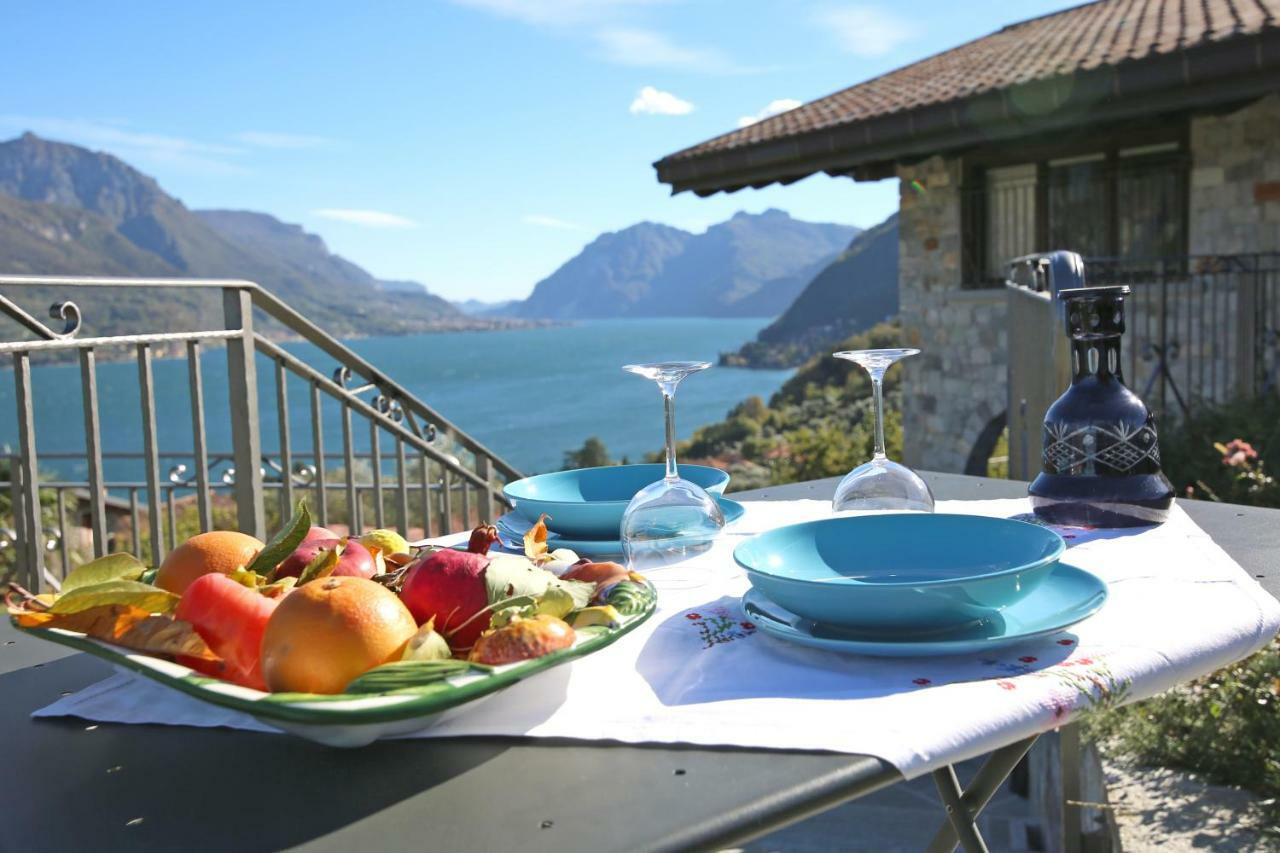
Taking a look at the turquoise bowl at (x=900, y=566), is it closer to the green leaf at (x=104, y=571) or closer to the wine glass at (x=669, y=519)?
the wine glass at (x=669, y=519)

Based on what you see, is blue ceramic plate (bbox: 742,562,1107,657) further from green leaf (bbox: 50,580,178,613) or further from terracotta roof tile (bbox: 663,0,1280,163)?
terracotta roof tile (bbox: 663,0,1280,163)

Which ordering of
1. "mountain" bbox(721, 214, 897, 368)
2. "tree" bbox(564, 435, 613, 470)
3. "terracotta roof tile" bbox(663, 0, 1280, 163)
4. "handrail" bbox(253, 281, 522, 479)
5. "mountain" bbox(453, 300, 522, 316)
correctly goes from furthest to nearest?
"mountain" bbox(453, 300, 522, 316) < "mountain" bbox(721, 214, 897, 368) < "tree" bbox(564, 435, 613, 470) < "terracotta roof tile" bbox(663, 0, 1280, 163) < "handrail" bbox(253, 281, 522, 479)

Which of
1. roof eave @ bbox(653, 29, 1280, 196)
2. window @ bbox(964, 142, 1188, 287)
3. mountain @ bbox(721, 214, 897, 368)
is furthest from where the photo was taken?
mountain @ bbox(721, 214, 897, 368)

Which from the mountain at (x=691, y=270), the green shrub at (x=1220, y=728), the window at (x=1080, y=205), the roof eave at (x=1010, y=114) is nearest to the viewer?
the green shrub at (x=1220, y=728)

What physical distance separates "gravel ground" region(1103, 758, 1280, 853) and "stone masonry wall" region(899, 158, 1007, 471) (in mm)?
5264

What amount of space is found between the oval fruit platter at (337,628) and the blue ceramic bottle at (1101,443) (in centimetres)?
79

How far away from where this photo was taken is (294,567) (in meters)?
1.00

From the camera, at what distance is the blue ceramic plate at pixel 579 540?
1369mm

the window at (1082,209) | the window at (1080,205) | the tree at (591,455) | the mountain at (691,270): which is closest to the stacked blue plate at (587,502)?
the window at (1082,209)

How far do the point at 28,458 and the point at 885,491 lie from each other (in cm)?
211

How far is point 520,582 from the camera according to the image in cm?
87

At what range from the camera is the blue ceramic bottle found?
56.2 inches

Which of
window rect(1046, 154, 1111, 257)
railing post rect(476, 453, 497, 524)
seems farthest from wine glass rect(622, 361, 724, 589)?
window rect(1046, 154, 1111, 257)

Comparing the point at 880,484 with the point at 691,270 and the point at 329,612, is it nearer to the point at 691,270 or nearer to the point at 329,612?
the point at 329,612
